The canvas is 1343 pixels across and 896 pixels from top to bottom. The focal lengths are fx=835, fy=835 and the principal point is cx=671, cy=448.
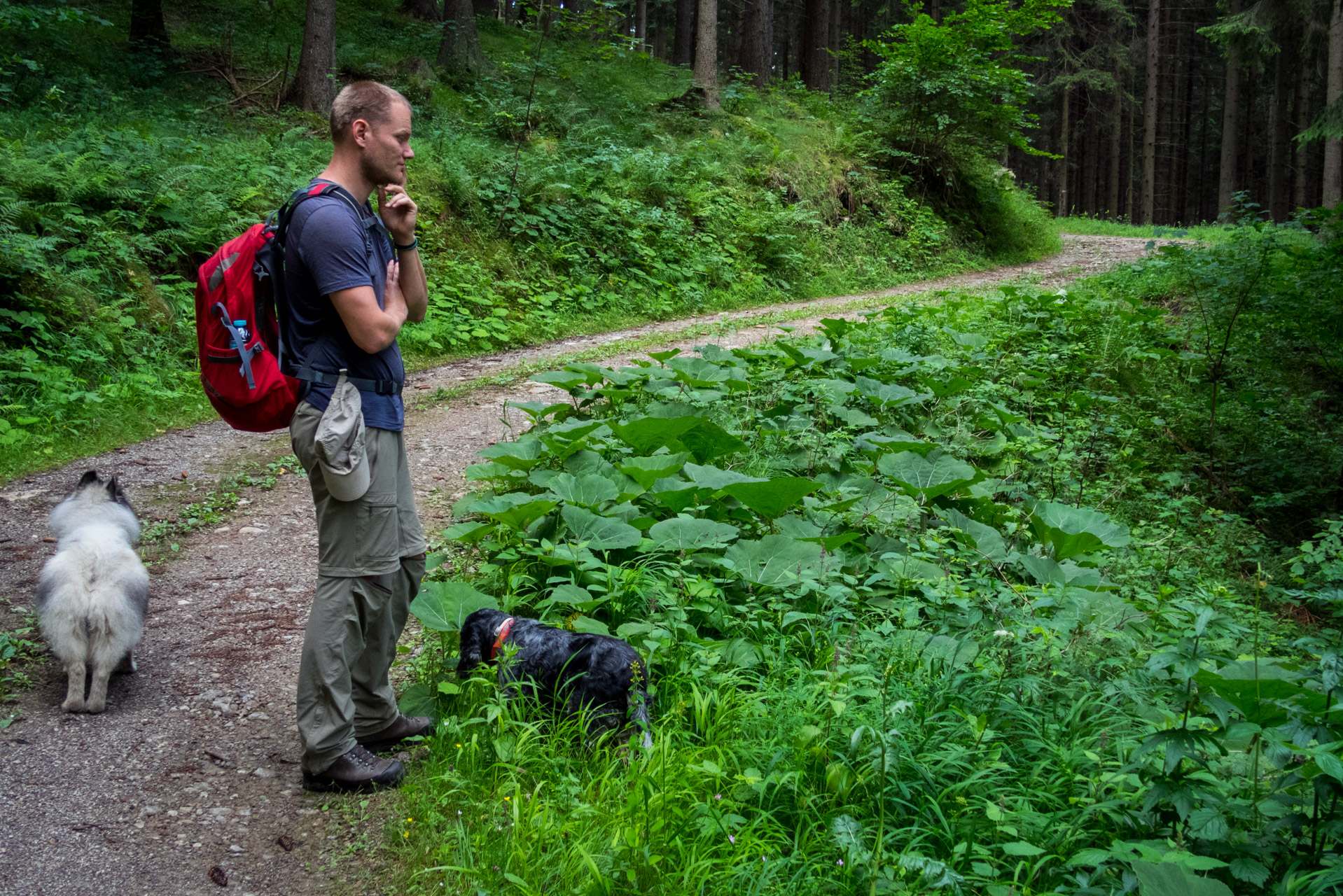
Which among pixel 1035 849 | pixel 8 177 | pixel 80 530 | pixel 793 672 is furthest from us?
pixel 8 177

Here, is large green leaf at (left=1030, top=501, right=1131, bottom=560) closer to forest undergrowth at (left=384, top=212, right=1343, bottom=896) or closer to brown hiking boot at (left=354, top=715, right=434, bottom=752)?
forest undergrowth at (left=384, top=212, right=1343, bottom=896)

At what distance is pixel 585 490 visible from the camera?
432 cm

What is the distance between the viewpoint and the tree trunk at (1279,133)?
2933cm

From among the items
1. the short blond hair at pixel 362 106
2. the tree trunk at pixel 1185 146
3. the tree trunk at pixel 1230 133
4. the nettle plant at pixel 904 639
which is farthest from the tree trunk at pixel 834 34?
the short blond hair at pixel 362 106

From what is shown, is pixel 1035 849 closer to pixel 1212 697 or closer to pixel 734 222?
pixel 1212 697

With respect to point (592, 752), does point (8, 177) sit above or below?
above

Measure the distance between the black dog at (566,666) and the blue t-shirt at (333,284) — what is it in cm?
98

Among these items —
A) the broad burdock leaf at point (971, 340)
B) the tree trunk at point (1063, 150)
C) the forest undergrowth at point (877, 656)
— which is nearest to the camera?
the forest undergrowth at point (877, 656)

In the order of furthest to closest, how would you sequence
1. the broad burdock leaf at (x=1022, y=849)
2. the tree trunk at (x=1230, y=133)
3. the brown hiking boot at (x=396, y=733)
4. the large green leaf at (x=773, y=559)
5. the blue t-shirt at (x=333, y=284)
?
the tree trunk at (x=1230, y=133), the large green leaf at (x=773, y=559), the brown hiking boot at (x=396, y=733), the blue t-shirt at (x=333, y=284), the broad burdock leaf at (x=1022, y=849)

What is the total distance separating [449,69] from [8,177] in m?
10.3

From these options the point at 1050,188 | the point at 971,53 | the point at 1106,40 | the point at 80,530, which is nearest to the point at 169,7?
the point at 971,53

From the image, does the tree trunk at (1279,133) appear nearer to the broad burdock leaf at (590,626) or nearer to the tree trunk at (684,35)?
the tree trunk at (684,35)

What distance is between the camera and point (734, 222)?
1491cm

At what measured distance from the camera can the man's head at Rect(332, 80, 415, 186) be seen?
284 centimetres
